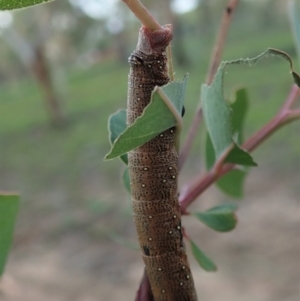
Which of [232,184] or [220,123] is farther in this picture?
[232,184]

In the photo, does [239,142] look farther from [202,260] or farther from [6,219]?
[6,219]

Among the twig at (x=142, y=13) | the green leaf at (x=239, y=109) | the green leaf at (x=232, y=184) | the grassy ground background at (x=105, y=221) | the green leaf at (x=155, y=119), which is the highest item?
the grassy ground background at (x=105, y=221)

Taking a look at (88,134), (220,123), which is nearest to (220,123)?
(220,123)

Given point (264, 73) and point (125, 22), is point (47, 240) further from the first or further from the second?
point (125, 22)

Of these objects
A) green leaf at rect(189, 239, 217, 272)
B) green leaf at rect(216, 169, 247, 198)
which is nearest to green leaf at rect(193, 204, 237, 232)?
green leaf at rect(189, 239, 217, 272)

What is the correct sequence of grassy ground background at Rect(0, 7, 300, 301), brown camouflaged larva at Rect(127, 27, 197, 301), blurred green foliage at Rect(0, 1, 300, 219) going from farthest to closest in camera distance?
blurred green foliage at Rect(0, 1, 300, 219) < grassy ground background at Rect(0, 7, 300, 301) < brown camouflaged larva at Rect(127, 27, 197, 301)

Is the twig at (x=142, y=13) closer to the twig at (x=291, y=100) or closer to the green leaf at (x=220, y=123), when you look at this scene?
the green leaf at (x=220, y=123)

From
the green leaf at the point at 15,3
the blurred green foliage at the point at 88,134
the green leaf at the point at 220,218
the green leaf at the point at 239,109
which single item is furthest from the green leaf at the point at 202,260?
the blurred green foliage at the point at 88,134

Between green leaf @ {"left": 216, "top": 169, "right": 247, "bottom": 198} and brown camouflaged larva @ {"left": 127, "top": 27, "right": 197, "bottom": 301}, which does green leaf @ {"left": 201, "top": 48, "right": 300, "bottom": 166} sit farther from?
green leaf @ {"left": 216, "top": 169, "right": 247, "bottom": 198}
